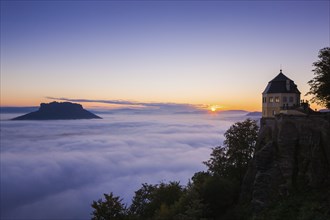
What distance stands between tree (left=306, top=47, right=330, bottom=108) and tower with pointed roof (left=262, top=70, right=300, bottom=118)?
27.8ft

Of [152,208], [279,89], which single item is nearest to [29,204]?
[152,208]

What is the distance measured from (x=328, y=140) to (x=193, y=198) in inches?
699

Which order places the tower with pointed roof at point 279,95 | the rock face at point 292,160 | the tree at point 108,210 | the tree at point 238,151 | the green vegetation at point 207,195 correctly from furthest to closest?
the tower with pointed roof at point 279,95, the tree at point 238,151, the tree at point 108,210, the green vegetation at point 207,195, the rock face at point 292,160

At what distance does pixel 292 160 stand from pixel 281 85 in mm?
21992

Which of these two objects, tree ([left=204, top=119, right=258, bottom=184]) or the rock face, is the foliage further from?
the rock face

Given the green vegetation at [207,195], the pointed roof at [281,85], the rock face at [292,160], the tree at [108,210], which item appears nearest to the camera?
the rock face at [292,160]

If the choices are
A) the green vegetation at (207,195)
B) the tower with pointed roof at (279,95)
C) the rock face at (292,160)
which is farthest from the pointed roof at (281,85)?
the rock face at (292,160)

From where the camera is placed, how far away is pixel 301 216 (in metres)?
25.0

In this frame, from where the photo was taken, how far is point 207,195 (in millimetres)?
37812

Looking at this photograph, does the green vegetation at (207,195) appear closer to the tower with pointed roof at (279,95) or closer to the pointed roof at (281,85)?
the tower with pointed roof at (279,95)

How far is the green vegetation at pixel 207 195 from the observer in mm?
35719

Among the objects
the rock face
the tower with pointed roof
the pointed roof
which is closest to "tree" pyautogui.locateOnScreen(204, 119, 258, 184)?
the tower with pointed roof

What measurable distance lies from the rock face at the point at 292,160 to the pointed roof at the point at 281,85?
53.2ft

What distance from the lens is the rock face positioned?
31062 millimetres
